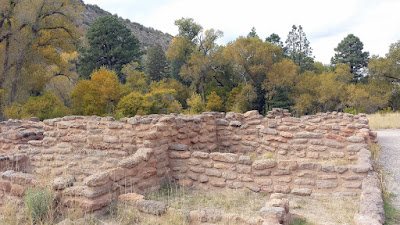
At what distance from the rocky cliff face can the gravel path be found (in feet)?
189

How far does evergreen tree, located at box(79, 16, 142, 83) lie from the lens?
111ft

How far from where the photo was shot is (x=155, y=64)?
42.2 metres

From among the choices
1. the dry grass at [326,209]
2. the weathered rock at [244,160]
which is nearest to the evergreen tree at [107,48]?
the weathered rock at [244,160]

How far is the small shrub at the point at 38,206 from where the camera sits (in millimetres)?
3859

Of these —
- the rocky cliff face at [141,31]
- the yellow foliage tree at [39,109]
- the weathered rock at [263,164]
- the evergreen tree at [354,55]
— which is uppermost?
the rocky cliff face at [141,31]

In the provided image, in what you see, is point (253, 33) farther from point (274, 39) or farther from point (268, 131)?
point (268, 131)

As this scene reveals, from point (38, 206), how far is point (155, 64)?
39587mm

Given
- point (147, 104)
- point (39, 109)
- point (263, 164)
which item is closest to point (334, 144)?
point (263, 164)

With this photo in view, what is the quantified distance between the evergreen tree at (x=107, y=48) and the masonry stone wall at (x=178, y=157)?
89.3 feet

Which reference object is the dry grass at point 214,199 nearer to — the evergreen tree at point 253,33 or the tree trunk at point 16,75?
the tree trunk at point 16,75

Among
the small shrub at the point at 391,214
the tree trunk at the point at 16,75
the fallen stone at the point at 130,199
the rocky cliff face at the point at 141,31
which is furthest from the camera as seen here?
the rocky cliff face at the point at 141,31

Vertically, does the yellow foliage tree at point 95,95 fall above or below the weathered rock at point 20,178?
above

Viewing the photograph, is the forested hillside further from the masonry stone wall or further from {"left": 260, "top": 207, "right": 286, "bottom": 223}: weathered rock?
{"left": 260, "top": 207, "right": 286, "bottom": 223}: weathered rock

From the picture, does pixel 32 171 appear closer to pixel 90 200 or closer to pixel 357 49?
pixel 90 200
